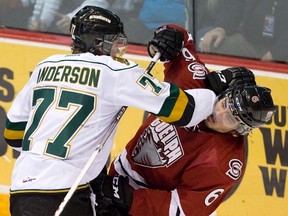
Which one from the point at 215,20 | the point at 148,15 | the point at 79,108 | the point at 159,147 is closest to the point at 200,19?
the point at 215,20

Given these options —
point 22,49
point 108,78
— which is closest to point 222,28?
point 22,49

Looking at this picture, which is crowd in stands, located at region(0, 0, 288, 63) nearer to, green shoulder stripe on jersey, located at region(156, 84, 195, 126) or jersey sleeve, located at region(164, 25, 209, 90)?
jersey sleeve, located at region(164, 25, 209, 90)

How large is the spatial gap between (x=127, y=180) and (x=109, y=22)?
1.80 feet

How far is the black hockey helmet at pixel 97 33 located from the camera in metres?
2.39

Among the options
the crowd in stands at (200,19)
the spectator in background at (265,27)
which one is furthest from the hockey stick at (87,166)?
the spectator in background at (265,27)

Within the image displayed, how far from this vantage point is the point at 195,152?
A: 2.54 metres

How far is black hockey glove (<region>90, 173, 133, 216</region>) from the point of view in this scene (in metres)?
2.47

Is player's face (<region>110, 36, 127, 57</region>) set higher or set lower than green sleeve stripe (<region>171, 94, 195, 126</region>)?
higher

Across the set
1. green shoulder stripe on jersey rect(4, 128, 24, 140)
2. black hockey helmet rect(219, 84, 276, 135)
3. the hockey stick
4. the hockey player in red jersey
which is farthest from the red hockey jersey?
green shoulder stripe on jersey rect(4, 128, 24, 140)

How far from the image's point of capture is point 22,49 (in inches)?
145

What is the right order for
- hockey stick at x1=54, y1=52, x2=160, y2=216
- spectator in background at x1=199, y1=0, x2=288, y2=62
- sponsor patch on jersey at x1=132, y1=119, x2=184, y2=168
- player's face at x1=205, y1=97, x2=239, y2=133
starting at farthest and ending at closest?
spectator in background at x1=199, y1=0, x2=288, y2=62 < sponsor patch on jersey at x1=132, y1=119, x2=184, y2=168 < player's face at x1=205, y1=97, x2=239, y2=133 < hockey stick at x1=54, y1=52, x2=160, y2=216

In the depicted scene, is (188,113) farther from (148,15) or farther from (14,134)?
(148,15)

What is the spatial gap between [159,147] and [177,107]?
0.37 metres

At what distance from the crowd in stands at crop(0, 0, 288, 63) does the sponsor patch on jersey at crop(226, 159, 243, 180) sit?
1452mm
